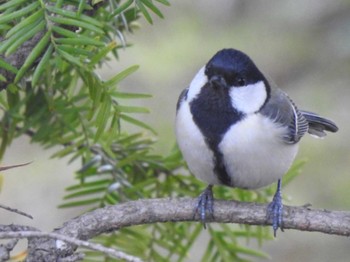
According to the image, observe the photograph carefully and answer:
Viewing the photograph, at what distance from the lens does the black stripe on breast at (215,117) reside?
3.86ft

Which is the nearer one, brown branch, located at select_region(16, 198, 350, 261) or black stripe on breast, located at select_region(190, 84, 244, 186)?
brown branch, located at select_region(16, 198, 350, 261)

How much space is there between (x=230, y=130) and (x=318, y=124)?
0.44 metres

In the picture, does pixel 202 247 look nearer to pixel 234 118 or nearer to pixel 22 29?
pixel 234 118

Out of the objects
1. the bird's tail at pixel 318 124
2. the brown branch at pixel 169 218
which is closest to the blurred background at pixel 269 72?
the bird's tail at pixel 318 124

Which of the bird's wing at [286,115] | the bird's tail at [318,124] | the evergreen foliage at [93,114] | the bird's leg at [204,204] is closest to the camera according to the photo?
the evergreen foliage at [93,114]

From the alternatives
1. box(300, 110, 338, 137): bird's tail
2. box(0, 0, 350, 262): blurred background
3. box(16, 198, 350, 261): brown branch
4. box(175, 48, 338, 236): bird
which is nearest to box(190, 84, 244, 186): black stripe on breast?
box(175, 48, 338, 236): bird

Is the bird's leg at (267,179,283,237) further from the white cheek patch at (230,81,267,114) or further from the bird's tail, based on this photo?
the bird's tail

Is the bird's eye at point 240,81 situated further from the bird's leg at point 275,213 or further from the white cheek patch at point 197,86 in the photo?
the bird's leg at point 275,213

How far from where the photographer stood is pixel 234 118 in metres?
1.19

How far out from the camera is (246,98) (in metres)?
1.22

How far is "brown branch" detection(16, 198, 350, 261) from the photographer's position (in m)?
0.86

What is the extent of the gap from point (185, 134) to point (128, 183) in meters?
0.17

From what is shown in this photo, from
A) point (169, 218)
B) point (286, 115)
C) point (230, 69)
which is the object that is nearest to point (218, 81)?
point (230, 69)

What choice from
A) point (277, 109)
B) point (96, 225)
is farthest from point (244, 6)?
point (96, 225)
